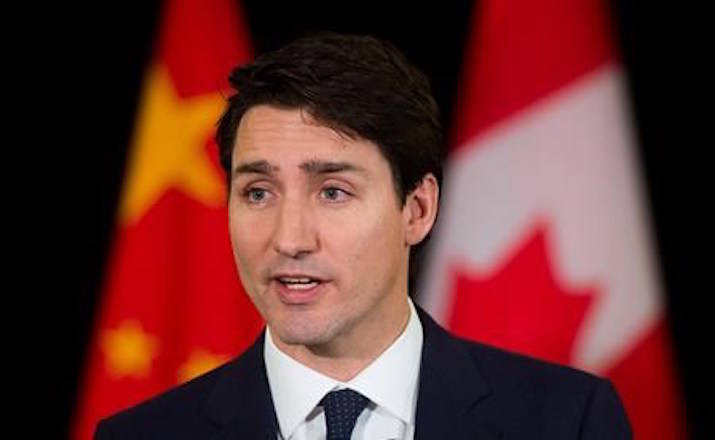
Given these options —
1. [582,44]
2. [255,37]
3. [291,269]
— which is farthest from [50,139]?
[291,269]

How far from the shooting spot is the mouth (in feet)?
4.95

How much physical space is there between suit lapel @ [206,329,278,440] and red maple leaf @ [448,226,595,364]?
3.01 ft

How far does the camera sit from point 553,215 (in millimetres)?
2500

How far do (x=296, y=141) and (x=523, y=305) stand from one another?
112 centimetres

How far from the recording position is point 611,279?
2455mm

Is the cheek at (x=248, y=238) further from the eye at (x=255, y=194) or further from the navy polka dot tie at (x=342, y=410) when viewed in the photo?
the navy polka dot tie at (x=342, y=410)

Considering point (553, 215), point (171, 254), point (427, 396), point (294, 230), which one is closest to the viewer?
point (294, 230)

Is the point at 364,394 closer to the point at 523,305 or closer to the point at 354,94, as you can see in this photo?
the point at 354,94

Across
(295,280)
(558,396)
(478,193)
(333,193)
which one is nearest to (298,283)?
(295,280)

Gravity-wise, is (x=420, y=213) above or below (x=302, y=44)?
below

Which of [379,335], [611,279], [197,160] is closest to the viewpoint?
[379,335]

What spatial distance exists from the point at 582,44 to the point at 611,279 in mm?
489

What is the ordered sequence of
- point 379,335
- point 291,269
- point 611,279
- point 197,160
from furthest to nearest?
point 197,160, point 611,279, point 379,335, point 291,269

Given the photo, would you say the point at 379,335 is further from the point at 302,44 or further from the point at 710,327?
the point at 710,327
